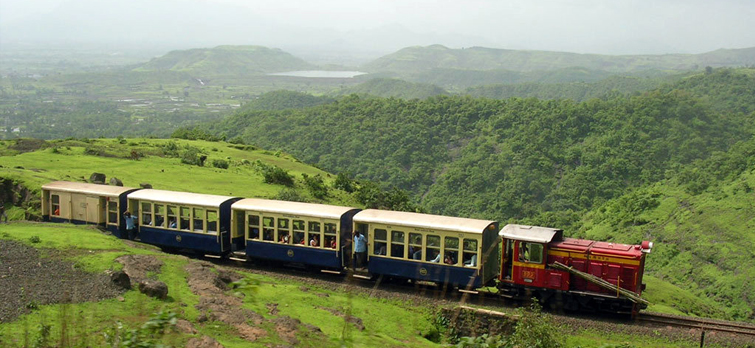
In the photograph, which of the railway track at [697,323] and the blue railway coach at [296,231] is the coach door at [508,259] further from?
the blue railway coach at [296,231]

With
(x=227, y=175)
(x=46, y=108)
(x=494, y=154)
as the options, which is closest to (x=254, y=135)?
(x=494, y=154)

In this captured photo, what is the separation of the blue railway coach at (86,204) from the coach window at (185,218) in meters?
2.65

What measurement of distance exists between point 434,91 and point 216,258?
16727 cm

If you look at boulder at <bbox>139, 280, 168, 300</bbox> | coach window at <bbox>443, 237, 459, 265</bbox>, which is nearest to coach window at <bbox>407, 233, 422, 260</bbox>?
coach window at <bbox>443, 237, 459, 265</bbox>

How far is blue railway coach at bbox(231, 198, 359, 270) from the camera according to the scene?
21016 mm

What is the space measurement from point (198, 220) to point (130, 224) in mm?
2903

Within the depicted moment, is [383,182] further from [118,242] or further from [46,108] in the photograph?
[46,108]

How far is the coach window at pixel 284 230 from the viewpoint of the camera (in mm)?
21688

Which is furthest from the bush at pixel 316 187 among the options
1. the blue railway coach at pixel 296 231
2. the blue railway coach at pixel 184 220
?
the blue railway coach at pixel 296 231

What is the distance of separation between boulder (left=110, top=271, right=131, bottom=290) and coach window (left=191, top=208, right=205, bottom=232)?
7.30 meters

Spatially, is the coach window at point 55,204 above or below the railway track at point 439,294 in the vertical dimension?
above

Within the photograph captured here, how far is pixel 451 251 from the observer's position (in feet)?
63.9

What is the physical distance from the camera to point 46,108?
547 ft

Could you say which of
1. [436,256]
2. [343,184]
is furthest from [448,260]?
[343,184]
